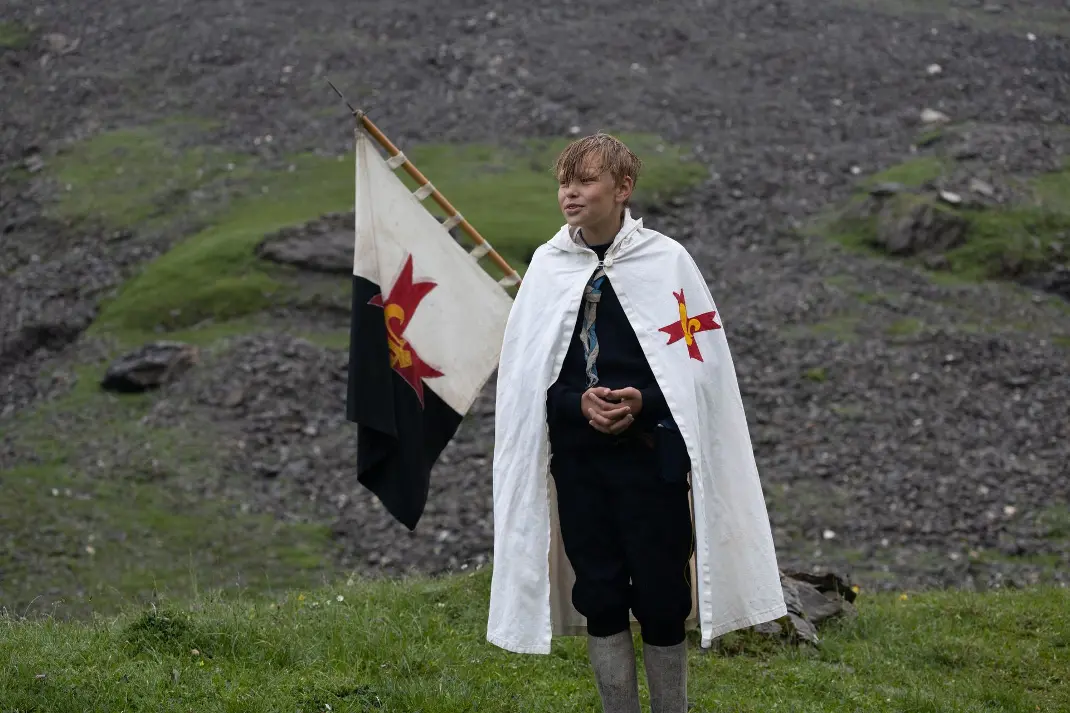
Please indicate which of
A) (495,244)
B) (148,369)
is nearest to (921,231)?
(495,244)

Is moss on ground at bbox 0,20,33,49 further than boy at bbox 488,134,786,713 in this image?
Yes

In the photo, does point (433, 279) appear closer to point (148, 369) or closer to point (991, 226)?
point (148, 369)

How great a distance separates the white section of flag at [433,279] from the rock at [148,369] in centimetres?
1358

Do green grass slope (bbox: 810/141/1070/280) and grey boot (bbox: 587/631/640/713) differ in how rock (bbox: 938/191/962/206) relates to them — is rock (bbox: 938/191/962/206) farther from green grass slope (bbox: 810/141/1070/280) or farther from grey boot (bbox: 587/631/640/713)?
grey boot (bbox: 587/631/640/713)

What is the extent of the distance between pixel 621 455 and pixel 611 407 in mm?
290

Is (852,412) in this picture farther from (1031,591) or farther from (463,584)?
(463,584)

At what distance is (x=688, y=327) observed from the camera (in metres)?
5.74

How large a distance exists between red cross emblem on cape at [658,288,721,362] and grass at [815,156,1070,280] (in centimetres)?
1915

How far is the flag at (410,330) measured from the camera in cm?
816

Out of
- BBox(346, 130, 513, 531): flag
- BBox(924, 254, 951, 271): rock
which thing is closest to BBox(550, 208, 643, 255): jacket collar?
BBox(346, 130, 513, 531): flag

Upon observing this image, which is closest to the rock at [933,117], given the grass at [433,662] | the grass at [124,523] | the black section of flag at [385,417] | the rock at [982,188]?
the rock at [982,188]

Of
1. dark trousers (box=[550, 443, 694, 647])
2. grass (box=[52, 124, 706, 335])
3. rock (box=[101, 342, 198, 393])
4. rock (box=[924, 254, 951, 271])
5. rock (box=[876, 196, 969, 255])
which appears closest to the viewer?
dark trousers (box=[550, 443, 694, 647])

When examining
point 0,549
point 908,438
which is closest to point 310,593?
point 0,549

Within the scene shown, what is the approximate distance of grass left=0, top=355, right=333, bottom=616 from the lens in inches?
623
